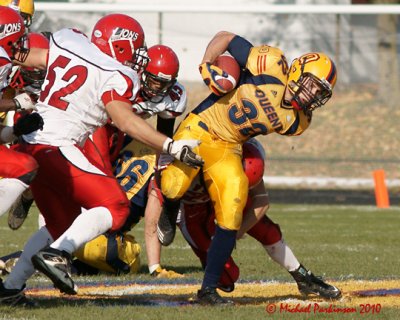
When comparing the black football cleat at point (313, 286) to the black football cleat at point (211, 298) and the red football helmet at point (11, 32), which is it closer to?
the black football cleat at point (211, 298)

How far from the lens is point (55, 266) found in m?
4.76

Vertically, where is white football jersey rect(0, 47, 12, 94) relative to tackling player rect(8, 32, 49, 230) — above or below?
above

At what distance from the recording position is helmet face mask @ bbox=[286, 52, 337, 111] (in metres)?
A: 5.62

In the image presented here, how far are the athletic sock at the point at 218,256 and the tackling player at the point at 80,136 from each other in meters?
0.56

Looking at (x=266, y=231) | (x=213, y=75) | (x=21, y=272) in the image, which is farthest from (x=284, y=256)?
(x=21, y=272)

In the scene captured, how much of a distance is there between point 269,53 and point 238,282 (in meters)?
1.50

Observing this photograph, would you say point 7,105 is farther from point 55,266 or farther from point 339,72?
point 339,72

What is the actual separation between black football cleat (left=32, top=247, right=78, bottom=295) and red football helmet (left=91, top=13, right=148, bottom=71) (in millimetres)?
1301

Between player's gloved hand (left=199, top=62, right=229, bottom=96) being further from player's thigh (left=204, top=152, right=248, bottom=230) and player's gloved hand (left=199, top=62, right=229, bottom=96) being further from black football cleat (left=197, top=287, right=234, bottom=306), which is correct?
black football cleat (left=197, top=287, right=234, bottom=306)

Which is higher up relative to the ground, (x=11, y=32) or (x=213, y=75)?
(x=11, y=32)

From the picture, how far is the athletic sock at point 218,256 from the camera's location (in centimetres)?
542

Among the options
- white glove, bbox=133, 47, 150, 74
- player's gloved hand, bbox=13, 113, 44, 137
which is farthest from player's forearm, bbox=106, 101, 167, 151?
white glove, bbox=133, 47, 150, 74

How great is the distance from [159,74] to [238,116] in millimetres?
1374

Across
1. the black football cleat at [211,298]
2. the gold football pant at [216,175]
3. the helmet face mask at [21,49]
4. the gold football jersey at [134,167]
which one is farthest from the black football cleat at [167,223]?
the gold football jersey at [134,167]
